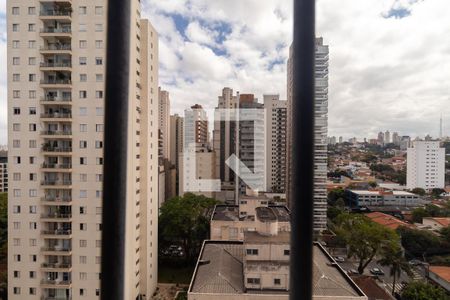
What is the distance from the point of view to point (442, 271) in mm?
6004

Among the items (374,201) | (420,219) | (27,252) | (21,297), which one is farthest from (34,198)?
(374,201)

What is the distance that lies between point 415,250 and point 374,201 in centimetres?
391

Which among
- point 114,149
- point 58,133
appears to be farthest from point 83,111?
point 114,149

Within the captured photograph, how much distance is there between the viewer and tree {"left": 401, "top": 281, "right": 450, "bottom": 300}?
421 centimetres

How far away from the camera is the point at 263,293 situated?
3270 mm

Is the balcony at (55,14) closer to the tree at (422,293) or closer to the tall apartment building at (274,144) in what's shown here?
the tall apartment building at (274,144)

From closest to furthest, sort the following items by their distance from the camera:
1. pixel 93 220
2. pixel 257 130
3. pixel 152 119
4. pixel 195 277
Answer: pixel 195 277, pixel 93 220, pixel 152 119, pixel 257 130

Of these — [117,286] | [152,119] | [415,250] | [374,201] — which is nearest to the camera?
[117,286]

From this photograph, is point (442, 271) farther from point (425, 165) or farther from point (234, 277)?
point (425, 165)

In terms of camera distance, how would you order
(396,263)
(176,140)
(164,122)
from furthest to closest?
(176,140), (164,122), (396,263)

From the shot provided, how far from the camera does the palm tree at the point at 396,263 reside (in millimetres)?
5340

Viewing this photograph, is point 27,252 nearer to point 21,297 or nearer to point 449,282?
point 21,297

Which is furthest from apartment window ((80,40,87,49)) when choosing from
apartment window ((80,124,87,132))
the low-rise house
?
the low-rise house

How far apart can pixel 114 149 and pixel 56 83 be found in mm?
4474
